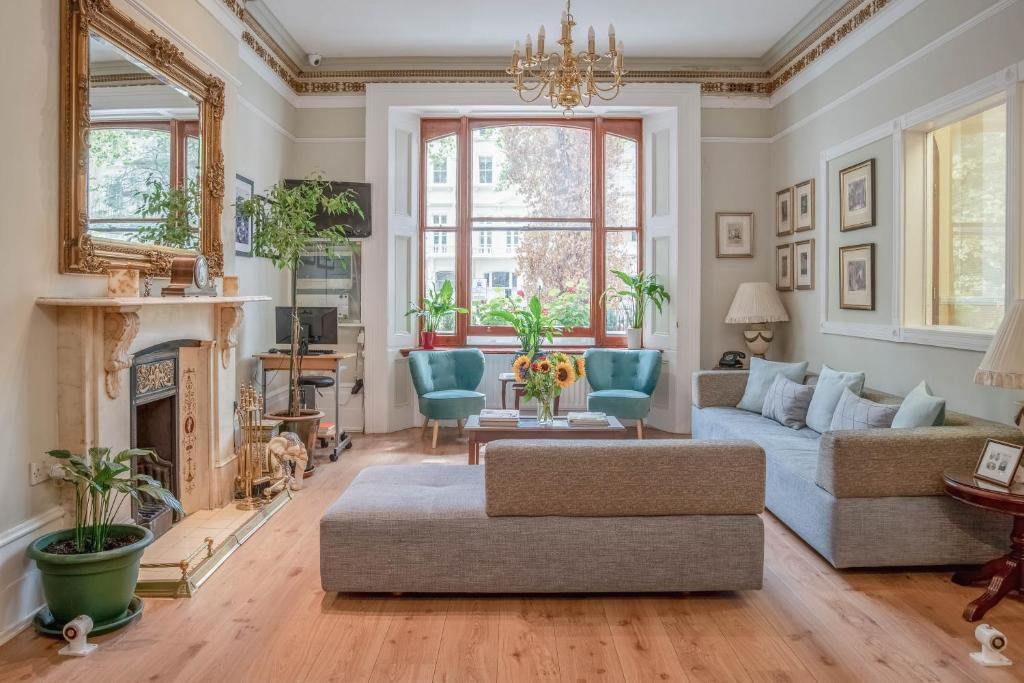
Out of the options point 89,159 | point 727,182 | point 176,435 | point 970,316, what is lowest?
point 176,435

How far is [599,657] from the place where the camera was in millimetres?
2477

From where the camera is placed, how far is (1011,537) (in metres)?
2.93

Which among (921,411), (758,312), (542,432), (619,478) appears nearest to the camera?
(619,478)

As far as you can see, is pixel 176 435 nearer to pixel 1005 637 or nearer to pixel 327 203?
pixel 327 203

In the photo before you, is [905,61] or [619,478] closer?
[619,478]

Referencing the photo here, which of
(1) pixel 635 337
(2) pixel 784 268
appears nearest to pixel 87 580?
(1) pixel 635 337

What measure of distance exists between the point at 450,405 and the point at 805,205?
313 centimetres

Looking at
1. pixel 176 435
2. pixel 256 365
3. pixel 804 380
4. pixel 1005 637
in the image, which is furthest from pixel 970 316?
pixel 256 365

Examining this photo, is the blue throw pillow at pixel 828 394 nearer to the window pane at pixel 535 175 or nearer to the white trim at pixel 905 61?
the white trim at pixel 905 61

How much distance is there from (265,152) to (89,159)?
9.48 ft

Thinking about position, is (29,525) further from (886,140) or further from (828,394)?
(886,140)

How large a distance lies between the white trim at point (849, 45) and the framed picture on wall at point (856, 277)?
1.32 metres

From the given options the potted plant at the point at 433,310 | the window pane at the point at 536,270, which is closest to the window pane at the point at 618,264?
the window pane at the point at 536,270

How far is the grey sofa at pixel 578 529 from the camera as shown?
287 centimetres
